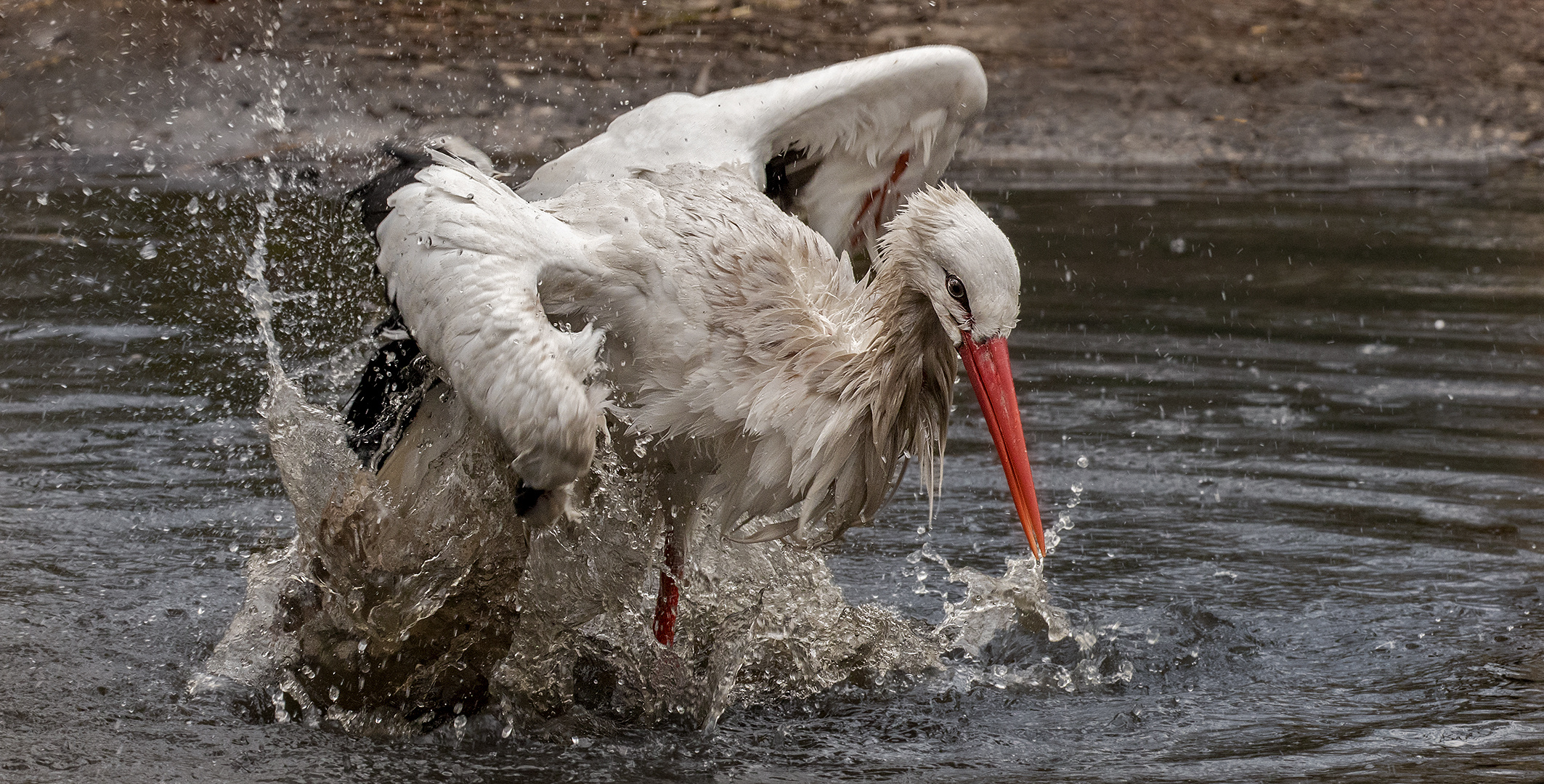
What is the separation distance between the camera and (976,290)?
3707mm

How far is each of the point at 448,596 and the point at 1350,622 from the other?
268cm

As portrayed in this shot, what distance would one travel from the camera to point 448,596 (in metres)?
4.41

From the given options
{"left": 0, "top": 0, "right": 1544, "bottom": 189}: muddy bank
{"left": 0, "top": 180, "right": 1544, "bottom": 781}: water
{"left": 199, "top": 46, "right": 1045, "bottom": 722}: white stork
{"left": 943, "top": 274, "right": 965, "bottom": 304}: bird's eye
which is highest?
{"left": 943, "top": 274, "right": 965, "bottom": 304}: bird's eye

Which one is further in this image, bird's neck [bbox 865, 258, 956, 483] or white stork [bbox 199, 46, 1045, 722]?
bird's neck [bbox 865, 258, 956, 483]

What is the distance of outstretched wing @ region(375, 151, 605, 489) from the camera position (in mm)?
3672

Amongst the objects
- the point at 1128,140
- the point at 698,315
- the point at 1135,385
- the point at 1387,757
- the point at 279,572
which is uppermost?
the point at 698,315

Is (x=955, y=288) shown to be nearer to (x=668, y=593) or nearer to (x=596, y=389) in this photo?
(x=596, y=389)

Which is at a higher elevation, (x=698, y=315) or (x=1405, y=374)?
(x=698, y=315)

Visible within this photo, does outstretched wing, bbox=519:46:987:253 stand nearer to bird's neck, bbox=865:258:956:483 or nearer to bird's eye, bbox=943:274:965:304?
bird's neck, bbox=865:258:956:483

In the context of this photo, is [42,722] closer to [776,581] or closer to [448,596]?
[448,596]

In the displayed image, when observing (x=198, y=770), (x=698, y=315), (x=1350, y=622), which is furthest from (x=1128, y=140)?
(x=198, y=770)

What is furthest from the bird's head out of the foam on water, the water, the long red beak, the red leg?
the red leg

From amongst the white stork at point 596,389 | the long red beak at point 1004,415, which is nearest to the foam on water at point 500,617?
the white stork at point 596,389

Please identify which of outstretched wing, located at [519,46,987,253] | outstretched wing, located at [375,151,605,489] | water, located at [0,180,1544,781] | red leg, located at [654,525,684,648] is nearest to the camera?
outstretched wing, located at [375,151,605,489]
